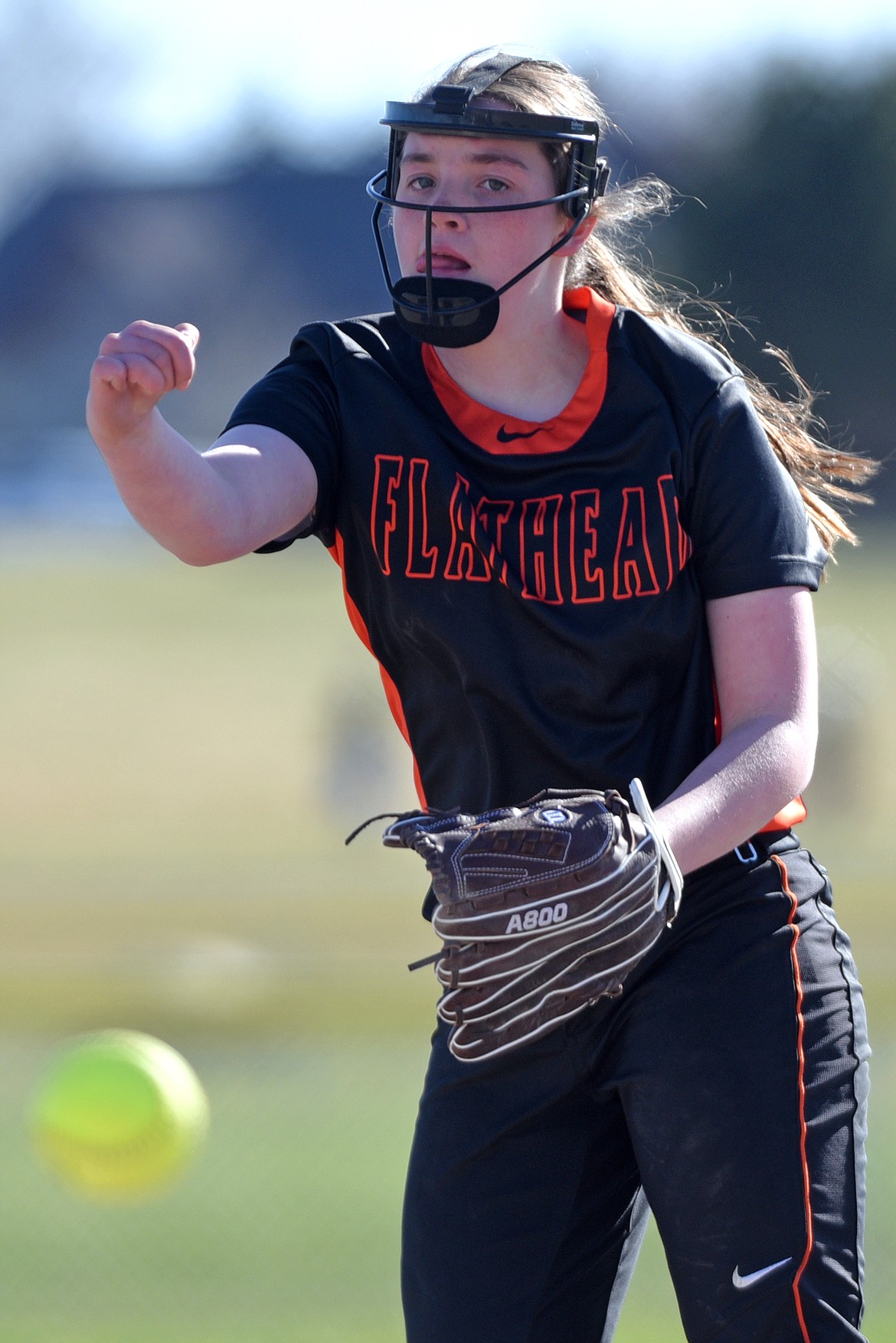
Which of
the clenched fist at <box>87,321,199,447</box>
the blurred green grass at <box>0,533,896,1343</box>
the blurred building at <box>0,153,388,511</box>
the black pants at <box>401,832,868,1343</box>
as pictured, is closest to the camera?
the clenched fist at <box>87,321,199,447</box>

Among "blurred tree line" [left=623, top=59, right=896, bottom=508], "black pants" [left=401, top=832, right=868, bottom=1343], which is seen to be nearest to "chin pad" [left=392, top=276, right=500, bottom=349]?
"black pants" [left=401, top=832, right=868, bottom=1343]

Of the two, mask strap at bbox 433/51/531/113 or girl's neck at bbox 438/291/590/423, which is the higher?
mask strap at bbox 433/51/531/113

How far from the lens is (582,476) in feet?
7.50

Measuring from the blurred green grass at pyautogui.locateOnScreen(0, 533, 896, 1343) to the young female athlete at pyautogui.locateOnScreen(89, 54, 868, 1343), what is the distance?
181 centimetres

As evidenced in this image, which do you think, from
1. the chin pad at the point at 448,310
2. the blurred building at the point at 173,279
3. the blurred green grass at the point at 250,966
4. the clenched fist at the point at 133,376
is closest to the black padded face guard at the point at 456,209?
the chin pad at the point at 448,310

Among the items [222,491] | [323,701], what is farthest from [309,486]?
[323,701]

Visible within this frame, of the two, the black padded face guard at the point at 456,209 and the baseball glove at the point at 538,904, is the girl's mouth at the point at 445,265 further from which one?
the baseball glove at the point at 538,904

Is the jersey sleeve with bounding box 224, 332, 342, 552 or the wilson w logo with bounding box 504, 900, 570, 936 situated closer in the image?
the wilson w logo with bounding box 504, 900, 570, 936

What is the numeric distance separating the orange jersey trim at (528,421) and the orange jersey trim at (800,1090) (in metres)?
0.63

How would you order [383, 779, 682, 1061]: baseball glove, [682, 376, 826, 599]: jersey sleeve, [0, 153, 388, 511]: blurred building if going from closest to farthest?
1. [383, 779, 682, 1061]: baseball glove
2. [682, 376, 826, 599]: jersey sleeve
3. [0, 153, 388, 511]: blurred building

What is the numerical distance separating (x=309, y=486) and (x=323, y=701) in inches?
374

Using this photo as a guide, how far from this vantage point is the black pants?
2.04 meters

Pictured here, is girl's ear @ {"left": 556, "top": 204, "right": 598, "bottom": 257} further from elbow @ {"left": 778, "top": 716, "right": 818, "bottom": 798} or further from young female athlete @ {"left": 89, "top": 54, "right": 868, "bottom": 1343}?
elbow @ {"left": 778, "top": 716, "right": 818, "bottom": 798}

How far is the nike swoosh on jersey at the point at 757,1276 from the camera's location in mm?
2006
